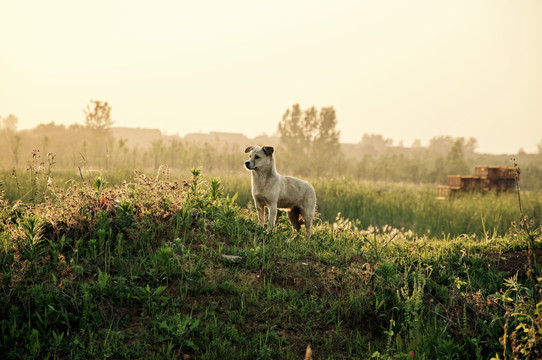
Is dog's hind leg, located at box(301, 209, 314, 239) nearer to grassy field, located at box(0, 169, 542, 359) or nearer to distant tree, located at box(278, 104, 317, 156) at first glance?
grassy field, located at box(0, 169, 542, 359)

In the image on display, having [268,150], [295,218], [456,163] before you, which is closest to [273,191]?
[268,150]

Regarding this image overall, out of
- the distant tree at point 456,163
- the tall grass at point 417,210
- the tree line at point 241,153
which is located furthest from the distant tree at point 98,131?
the distant tree at point 456,163

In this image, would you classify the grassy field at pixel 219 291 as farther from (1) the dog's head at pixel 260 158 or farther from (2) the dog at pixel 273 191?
(1) the dog's head at pixel 260 158

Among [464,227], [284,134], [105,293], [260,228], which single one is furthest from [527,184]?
[105,293]

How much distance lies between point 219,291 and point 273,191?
8.95ft

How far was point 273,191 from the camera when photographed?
786 cm

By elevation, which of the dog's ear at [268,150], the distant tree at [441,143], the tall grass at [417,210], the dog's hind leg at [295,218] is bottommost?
the tall grass at [417,210]

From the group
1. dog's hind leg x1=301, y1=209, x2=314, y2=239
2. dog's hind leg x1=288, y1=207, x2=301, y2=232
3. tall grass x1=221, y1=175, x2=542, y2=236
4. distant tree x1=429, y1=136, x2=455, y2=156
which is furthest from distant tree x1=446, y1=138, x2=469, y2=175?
distant tree x1=429, y1=136, x2=455, y2=156

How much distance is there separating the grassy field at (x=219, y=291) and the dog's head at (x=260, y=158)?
1037 millimetres

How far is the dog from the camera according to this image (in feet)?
25.6

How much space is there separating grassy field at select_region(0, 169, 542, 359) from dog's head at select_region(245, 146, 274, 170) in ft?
3.40

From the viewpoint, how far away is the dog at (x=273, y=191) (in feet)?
25.6

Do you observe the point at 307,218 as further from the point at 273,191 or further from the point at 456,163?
the point at 456,163

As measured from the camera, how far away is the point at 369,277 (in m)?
6.00
